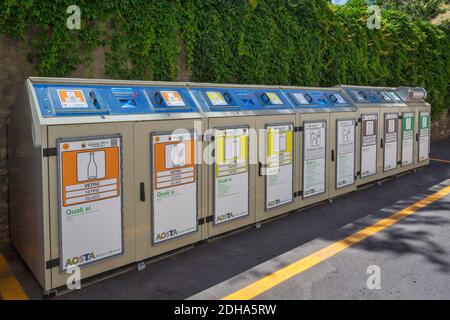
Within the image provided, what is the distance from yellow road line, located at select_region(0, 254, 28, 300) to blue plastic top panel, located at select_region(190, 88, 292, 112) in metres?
2.13

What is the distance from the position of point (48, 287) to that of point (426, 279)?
2843 mm

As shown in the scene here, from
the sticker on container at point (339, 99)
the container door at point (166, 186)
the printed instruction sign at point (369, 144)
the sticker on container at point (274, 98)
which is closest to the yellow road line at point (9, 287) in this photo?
the container door at point (166, 186)

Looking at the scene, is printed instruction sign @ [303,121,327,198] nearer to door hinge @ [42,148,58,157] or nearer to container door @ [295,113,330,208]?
container door @ [295,113,330,208]

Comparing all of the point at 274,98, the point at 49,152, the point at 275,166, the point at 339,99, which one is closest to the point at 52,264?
the point at 49,152

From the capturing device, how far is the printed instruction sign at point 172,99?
373 cm

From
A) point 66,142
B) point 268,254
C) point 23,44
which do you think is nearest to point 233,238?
point 268,254

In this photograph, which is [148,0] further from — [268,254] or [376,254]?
[376,254]

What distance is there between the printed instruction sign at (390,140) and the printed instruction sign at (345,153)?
109 centimetres

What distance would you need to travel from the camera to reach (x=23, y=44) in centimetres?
391

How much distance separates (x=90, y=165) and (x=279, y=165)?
2.27 metres

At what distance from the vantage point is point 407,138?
7.26 metres

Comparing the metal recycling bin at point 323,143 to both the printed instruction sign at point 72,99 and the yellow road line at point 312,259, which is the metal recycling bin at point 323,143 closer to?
the yellow road line at point 312,259

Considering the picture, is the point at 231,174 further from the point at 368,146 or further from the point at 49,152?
the point at 368,146

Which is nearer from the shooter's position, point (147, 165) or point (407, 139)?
point (147, 165)
